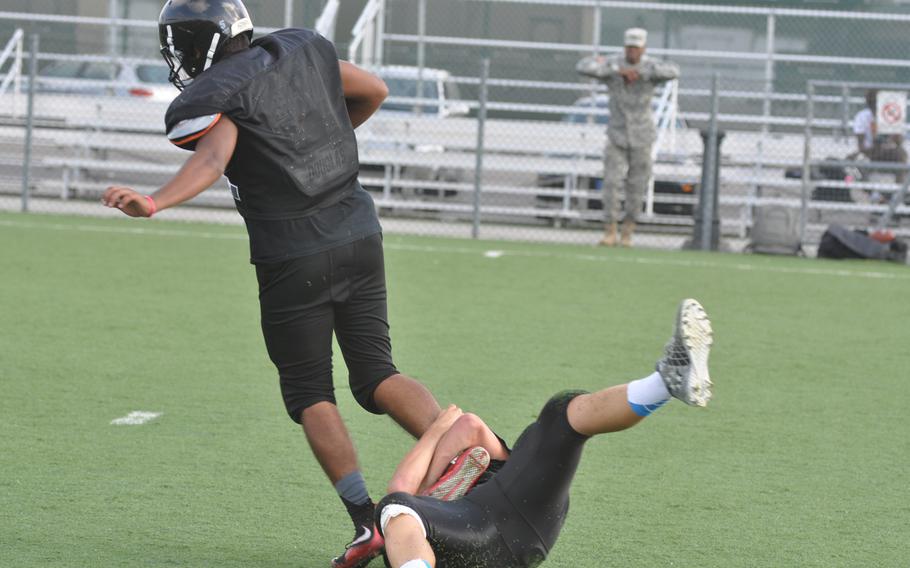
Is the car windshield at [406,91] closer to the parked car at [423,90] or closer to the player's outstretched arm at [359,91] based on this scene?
the parked car at [423,90]

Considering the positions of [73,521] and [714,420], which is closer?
[73,521]

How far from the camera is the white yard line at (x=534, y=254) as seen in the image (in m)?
13.1

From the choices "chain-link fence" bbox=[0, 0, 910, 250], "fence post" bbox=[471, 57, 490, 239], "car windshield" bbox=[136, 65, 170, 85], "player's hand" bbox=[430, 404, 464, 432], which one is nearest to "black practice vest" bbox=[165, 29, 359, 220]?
"player's hand" bbox=[430, 404, 464, 432]

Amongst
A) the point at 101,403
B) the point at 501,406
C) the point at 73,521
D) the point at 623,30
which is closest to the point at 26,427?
the point at 101,403

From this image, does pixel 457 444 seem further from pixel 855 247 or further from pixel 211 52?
pixel 855 247

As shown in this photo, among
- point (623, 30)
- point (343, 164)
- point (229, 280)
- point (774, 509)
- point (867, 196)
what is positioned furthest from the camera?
point (623, 30)

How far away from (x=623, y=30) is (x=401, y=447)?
15771mm

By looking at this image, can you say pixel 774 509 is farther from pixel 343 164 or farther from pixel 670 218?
pixel 670 218

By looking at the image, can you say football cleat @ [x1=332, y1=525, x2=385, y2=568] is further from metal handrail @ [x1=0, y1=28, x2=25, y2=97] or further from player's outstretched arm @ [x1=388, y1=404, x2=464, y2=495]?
metal handrail @ [x1=0, y1=28, x2=25, y2=97]

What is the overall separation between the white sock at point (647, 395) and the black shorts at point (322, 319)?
3.61 ft

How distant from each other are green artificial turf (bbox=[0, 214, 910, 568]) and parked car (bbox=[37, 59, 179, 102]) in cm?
774

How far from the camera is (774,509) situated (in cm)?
507

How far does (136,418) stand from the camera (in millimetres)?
6195

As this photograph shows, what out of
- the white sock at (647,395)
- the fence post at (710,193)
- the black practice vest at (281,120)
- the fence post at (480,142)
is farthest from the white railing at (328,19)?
the white sock at (647,395)
